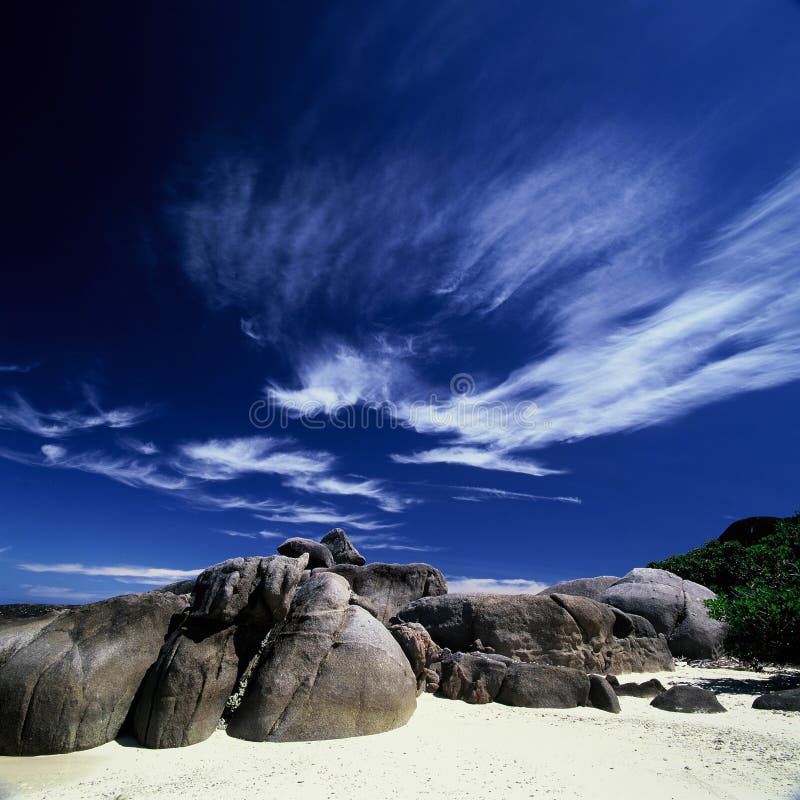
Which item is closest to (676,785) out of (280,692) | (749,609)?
(280,692)

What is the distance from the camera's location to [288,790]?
6.05 meters

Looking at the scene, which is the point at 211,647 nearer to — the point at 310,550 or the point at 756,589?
the point at 310,550

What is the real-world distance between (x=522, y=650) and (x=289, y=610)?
6.78 meters

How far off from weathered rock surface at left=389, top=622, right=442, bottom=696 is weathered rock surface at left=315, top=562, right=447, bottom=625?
27.5 ft

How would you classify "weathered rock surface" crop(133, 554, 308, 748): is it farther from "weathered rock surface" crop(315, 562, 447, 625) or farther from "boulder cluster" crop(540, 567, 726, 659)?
"boulder cluster" crop(540, 567, 726, 659)

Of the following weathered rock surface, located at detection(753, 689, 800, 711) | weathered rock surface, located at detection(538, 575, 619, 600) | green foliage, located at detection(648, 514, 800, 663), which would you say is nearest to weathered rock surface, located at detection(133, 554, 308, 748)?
weathered rock surface, located at detection(753, 689, 800, 711)

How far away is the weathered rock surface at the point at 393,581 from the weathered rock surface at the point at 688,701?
9.90m

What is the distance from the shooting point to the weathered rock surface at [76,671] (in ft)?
24.3

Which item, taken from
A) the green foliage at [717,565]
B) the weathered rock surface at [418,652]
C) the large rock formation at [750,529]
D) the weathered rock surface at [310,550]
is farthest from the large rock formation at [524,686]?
the large rock formation at [750,529]

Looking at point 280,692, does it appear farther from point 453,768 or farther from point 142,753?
point 453,768

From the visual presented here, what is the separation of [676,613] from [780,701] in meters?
7.98

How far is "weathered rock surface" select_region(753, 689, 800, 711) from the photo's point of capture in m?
10.1

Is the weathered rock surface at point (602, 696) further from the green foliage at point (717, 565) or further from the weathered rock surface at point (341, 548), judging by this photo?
the green foliage at point (717, 565)

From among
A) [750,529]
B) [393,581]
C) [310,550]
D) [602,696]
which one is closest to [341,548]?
[310,550]
